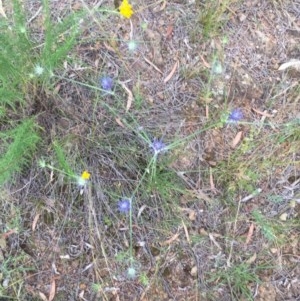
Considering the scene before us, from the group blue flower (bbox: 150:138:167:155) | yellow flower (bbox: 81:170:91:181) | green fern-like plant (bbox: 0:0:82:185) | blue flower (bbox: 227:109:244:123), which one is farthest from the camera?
blue flower (bbox: 227:109:244:123)

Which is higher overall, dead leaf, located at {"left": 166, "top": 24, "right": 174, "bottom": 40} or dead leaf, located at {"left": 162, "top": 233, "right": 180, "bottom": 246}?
dead leaf, located at {"left": 166, "top": 24, "right": 174, "bottom": 40}

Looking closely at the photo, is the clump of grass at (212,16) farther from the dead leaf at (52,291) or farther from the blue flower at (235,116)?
the dead leaf at (52,291)

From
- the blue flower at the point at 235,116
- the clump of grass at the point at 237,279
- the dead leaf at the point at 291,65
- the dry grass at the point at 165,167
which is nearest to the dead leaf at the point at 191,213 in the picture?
the dry grass at the point at 165,167

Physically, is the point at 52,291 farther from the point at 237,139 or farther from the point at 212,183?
the point at 237,139

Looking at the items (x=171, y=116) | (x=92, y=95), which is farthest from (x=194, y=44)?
(x=92, y=95)

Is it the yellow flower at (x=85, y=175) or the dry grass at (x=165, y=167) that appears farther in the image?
the dry grass at (x=165, y=167)

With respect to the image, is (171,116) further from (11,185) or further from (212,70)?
(11,185)

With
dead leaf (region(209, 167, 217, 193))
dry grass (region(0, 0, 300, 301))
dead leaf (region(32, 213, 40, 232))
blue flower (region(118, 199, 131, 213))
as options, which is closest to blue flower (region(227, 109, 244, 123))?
dry grass (region(0, 0, 300, 301))

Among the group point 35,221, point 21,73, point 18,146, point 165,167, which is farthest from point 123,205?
point 21,73

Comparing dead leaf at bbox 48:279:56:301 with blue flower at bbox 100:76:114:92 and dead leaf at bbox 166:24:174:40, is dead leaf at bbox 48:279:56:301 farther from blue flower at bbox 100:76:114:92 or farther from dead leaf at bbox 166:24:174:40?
dead leaf at bbox 166:24:174:40
